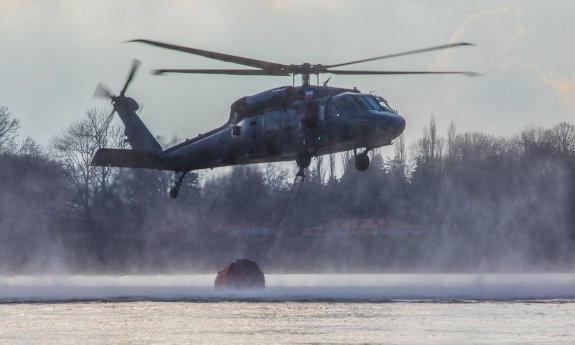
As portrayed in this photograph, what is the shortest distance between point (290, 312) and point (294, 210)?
6485cm

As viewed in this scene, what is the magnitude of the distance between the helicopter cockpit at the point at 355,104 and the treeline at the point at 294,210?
47735mm

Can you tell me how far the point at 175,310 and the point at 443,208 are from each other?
69982 mm

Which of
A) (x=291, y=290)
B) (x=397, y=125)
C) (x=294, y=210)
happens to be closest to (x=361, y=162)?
(x=397, y=125)

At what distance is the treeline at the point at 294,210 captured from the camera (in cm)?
12034

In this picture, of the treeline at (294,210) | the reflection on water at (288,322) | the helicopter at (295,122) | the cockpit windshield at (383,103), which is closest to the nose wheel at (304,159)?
the helicopter at (295,122)

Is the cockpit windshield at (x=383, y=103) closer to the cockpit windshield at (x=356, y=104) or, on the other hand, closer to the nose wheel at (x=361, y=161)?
the cockpit windshield at (x=356, y=104)

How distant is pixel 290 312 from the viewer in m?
70.6

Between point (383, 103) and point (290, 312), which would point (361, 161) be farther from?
point (290, 312)

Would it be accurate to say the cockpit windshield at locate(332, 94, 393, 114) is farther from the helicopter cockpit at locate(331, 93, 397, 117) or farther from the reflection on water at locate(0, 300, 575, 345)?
the reflection on water at locate(0, 300, 575, 345)

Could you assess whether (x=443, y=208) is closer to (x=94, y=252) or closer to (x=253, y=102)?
(x=94, y=252)

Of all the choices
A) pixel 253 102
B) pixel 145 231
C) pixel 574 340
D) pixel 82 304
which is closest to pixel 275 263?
pixel 145 231

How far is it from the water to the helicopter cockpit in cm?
988

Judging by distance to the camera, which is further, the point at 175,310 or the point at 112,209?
the point at 112,209

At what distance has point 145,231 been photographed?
122 metres
